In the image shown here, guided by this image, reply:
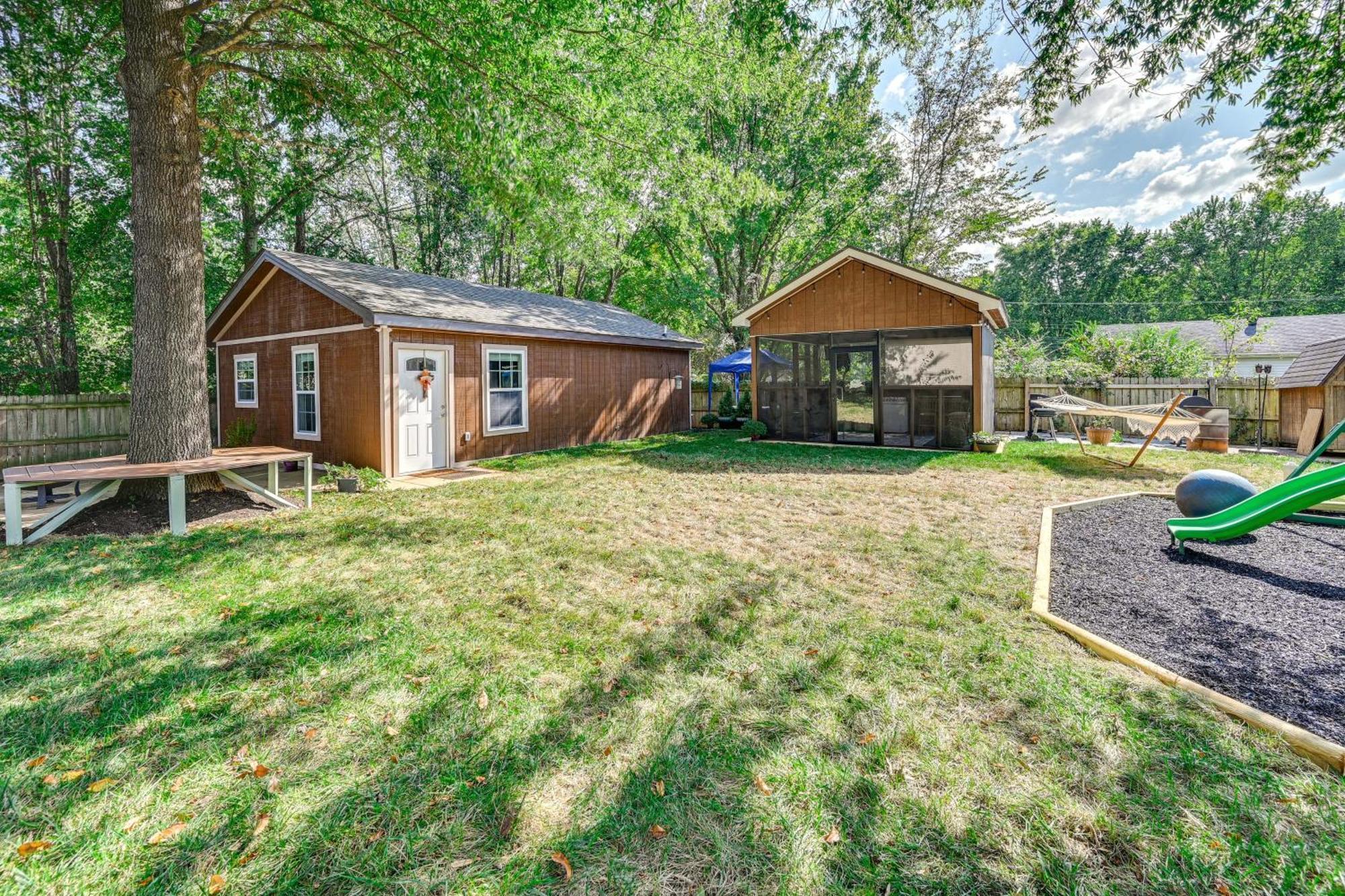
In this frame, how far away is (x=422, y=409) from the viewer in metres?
8.59

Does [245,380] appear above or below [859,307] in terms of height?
below

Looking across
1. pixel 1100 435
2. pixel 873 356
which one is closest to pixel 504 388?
pixel 873 356

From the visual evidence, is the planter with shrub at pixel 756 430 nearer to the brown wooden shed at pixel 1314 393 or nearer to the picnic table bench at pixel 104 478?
the picnic table bench at pixel 104 478

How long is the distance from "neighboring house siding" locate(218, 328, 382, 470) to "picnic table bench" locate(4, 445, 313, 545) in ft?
7.86

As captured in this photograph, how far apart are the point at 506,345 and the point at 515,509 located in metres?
4.75

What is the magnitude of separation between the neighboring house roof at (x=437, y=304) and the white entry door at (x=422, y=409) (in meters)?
0.58

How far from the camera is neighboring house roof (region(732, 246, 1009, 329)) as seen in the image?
972cm

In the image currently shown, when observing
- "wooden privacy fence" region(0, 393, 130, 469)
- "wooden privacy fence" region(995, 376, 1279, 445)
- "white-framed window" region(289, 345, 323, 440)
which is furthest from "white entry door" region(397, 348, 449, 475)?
"wooden privacy fence" region(995, 376, 1279, 445)

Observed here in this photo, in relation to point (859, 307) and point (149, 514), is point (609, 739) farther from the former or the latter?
point (859, 307)

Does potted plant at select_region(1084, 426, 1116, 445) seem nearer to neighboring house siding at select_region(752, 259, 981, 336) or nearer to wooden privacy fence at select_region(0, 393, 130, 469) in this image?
neighboring house siding at select_region(752, 259, 981, 336)

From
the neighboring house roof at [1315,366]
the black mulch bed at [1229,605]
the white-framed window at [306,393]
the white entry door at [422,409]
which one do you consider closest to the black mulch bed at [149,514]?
the white entry door at [422,409]

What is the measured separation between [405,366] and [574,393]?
11.7 feet

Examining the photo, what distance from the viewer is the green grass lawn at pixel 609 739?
1551mm

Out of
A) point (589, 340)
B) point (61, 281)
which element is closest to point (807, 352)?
point (589, 340)
